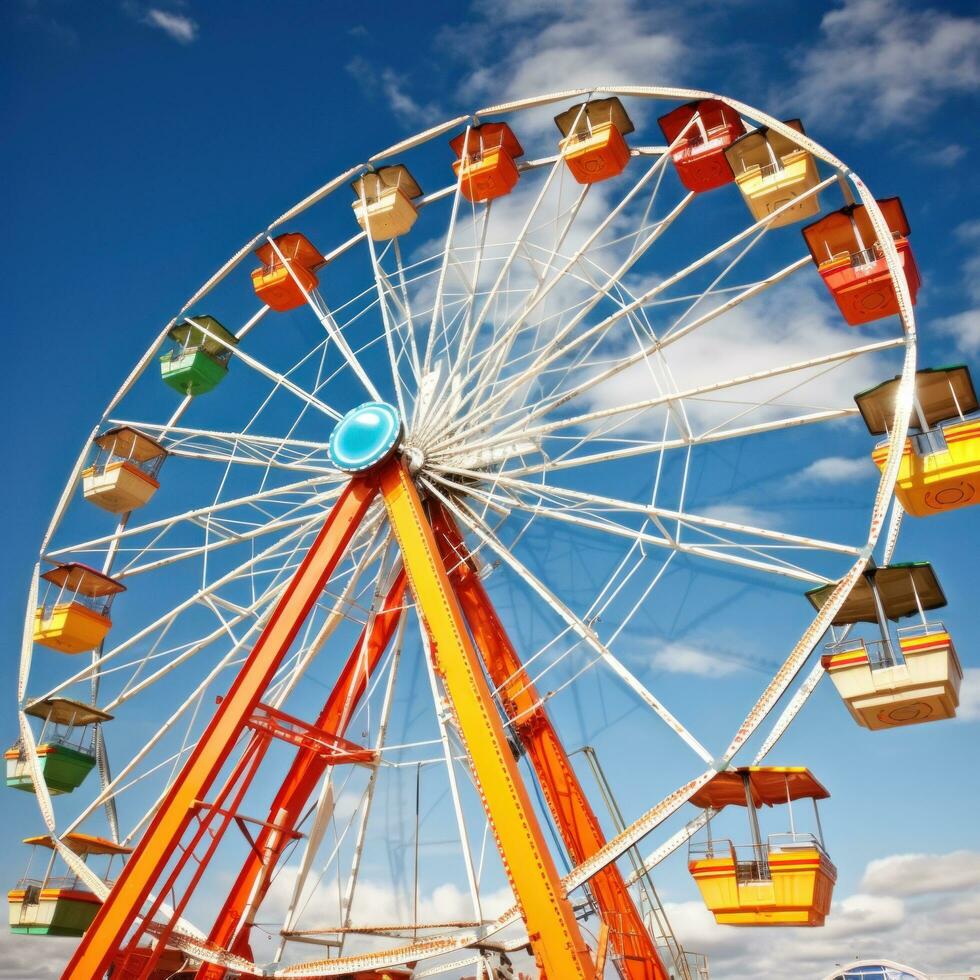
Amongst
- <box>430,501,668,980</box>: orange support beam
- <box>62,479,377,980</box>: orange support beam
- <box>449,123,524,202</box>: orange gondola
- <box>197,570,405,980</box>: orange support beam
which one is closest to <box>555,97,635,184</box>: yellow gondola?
<box>449,123,524,202</box>: orange gondola

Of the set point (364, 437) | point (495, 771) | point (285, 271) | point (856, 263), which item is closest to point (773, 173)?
point (856, 263)

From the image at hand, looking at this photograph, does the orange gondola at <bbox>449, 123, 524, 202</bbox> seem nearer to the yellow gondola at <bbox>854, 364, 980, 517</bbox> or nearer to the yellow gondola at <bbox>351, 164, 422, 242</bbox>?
the yellow gondola at <bbox>351, 164, 422, 242</bbox>

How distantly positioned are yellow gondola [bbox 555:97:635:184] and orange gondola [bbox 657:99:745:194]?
802 mm

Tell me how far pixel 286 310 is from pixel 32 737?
26.9ft

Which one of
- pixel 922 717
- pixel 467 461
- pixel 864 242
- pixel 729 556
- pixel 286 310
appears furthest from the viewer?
pixel 286 310

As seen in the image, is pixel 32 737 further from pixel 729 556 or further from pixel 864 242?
pixel 864 242

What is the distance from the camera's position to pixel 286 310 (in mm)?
17469

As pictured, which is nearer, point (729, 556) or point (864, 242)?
point (729, 556)

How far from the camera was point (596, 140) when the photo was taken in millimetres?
14789

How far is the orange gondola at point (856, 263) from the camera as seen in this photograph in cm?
1188

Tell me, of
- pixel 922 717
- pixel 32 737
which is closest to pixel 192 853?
pixel 32 737

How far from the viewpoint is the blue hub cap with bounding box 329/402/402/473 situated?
41.5 feet

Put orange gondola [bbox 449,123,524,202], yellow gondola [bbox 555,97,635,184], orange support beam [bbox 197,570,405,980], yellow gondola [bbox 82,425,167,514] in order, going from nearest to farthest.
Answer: orange support beam [bbox 197,570,405,980], yellow gondola [bbox 555,97,635,184], orange gondola [bbox 449,123,524,202], yellow gondola [bbox 82,425,167,514]

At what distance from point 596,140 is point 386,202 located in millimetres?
3745
